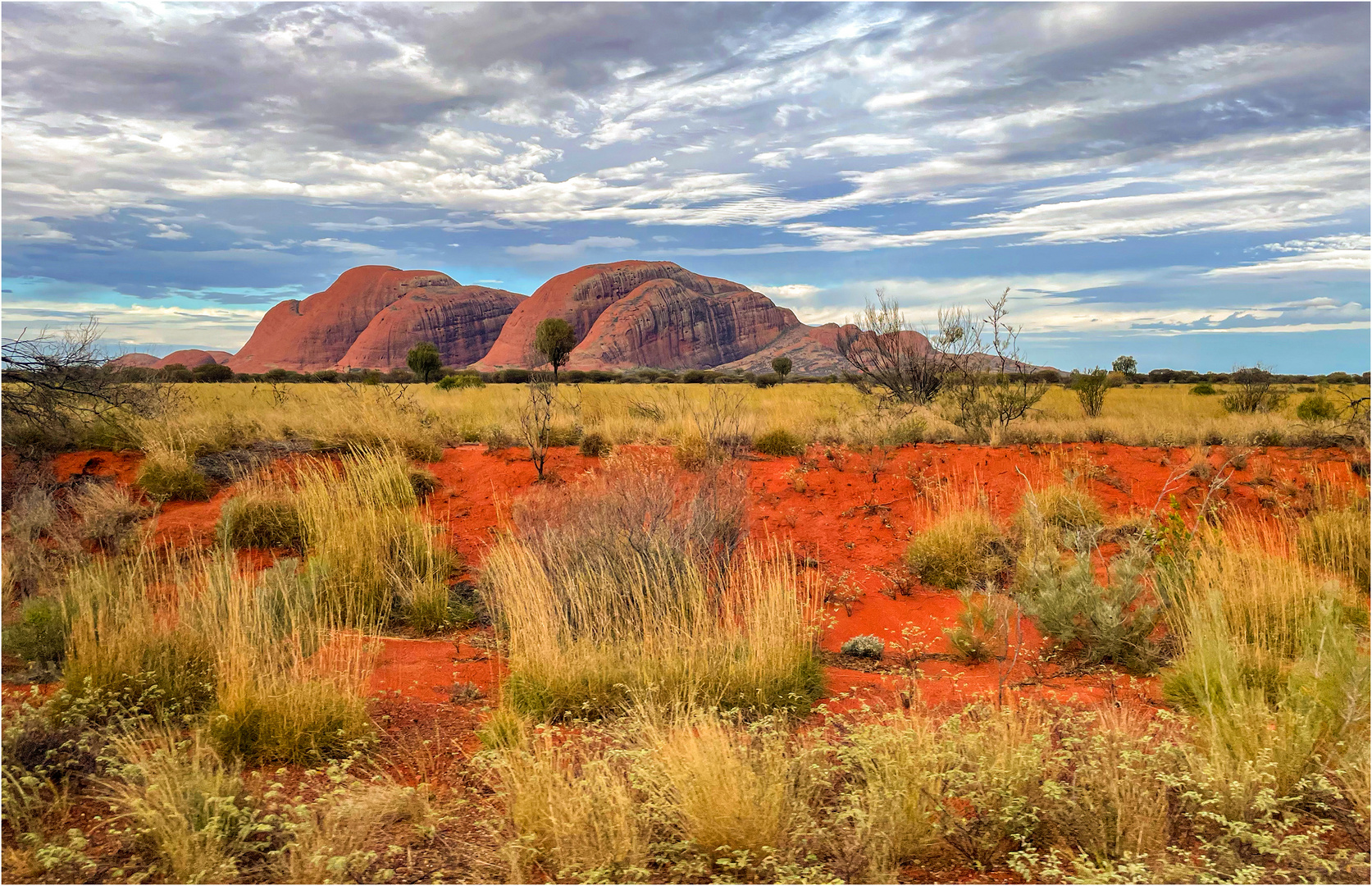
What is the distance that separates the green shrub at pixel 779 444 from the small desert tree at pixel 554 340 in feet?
72.1

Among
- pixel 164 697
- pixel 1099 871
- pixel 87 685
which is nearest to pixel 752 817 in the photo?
pixel 1099 871

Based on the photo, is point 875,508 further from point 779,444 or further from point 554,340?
point 554,340

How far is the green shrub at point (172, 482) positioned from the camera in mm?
10500

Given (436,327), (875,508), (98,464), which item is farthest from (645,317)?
(875,508)

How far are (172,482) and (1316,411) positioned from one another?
20833 millimetres

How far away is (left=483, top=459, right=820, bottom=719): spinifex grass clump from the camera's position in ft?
14.9

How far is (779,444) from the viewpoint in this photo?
1323 cm

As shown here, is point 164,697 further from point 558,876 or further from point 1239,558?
point 1239,558

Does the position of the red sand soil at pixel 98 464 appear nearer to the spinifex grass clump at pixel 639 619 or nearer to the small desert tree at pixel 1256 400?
the spinifex grass clump at pixel 639 619

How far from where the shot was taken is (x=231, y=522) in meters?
8.86

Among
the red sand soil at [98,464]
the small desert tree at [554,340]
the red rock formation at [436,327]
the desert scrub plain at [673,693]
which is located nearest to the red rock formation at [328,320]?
the red rock formation at [436,327]

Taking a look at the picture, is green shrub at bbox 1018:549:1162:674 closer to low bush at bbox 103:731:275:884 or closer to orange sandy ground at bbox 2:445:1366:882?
orange sandy ground at bbox 2:445:1366:882

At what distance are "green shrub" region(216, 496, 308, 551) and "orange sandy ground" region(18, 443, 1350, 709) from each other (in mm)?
287

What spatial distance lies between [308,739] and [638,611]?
2160 millimetres
